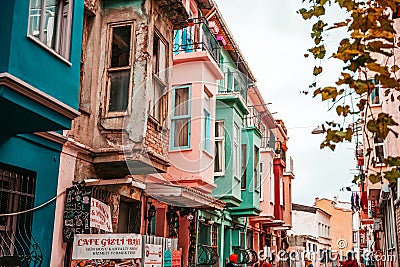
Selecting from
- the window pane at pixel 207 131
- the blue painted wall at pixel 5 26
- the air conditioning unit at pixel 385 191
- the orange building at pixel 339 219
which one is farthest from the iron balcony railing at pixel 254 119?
the orange building at pixel 339 219

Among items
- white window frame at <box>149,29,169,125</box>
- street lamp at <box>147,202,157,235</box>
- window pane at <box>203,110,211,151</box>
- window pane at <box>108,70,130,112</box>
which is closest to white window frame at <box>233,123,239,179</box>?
window pane at <box>203,110,211,151</box>

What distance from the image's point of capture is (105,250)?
9.16 m

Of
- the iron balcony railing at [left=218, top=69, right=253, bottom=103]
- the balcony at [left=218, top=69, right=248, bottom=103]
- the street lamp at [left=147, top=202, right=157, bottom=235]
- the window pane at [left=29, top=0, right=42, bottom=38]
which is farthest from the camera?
the balcony at [left=218, top=69, right=248, bottom=103]

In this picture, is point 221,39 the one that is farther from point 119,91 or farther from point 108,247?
point 108,247

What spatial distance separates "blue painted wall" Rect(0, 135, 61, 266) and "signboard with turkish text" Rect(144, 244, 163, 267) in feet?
5.66

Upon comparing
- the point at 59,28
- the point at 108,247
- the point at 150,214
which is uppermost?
the point at 59,28

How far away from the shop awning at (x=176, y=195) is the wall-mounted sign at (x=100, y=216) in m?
2.58

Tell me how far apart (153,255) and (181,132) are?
6.32 m

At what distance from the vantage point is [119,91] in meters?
11.4

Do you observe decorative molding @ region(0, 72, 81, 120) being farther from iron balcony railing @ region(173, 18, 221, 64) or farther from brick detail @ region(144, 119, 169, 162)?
iron balcony railing @ region(173, 18, 221, 64)

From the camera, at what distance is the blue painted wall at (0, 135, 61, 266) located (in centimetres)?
873

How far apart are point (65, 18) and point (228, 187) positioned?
36.3 ft

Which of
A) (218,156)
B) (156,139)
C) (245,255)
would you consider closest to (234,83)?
(218,156)

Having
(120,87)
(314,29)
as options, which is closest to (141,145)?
(120,87)
